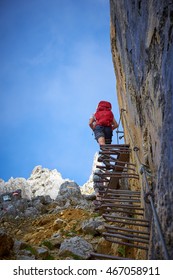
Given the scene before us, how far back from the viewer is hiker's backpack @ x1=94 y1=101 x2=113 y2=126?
32.2 feet

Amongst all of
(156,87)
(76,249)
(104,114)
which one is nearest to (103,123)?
(104,114)

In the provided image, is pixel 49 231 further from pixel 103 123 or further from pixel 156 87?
pixel 156 87

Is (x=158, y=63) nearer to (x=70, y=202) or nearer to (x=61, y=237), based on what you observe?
(x=61, y=237)

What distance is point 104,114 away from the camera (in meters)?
10.0

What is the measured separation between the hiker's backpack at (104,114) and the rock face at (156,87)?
3.32 metres

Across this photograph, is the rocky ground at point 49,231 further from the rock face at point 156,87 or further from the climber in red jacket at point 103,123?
the climber in red jacket at point 103,123

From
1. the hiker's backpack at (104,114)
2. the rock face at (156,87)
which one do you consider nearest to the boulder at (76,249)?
the rock face at (156,87)

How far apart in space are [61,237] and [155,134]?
5.58m

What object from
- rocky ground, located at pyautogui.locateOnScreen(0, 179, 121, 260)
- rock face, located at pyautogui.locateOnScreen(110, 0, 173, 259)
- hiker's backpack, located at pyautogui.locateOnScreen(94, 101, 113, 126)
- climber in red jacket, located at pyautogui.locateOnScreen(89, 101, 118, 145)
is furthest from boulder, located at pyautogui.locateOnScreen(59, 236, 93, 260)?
hiker's backpack, located at pyautogui.locateOnScreen(94, 101, 113, 126)

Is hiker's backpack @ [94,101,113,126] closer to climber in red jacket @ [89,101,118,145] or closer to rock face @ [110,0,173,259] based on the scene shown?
climber in red jacket @ [89,101,118,145]

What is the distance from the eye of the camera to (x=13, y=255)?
673 centimetres

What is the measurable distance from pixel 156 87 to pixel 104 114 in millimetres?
5840

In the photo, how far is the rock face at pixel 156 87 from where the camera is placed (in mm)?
3203

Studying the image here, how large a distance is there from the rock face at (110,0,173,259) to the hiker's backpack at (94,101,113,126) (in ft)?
10.9
